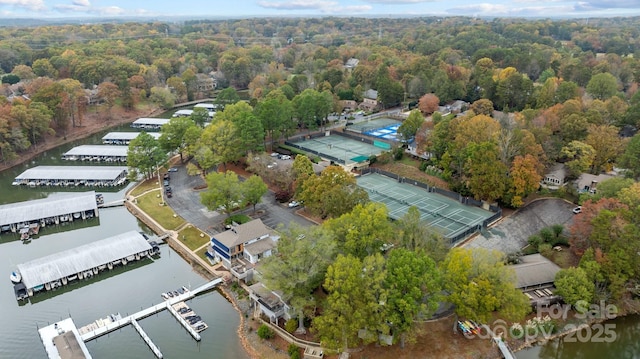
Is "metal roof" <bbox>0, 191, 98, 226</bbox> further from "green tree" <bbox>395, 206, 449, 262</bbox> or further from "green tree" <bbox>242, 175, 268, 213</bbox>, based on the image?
"green tree" <bbox>395, 206, 449, 262</bbox>

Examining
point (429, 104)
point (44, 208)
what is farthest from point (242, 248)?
point (429, 104)

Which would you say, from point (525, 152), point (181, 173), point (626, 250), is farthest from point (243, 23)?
point (626, 250)

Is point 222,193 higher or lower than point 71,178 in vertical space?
higher

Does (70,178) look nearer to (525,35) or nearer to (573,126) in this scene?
(573,126)

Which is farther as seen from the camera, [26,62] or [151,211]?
[26,62]

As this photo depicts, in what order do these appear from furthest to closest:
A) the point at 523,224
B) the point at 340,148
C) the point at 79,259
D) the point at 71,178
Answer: the point at 340,148 → the point at 71,178 → the point at 523,224 → the point at 79,259

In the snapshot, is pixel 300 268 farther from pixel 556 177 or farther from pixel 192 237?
pixel 556 177

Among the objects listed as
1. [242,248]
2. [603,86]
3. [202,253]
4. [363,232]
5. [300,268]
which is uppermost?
[603,86]
